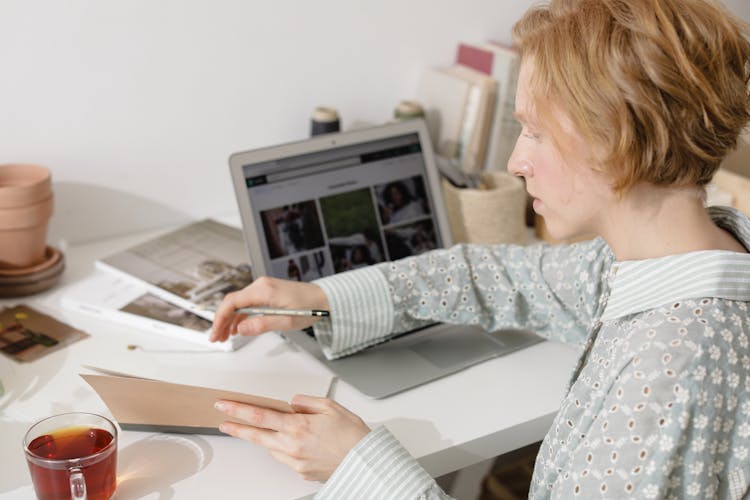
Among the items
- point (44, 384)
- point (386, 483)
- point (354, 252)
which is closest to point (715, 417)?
point (386, 483)

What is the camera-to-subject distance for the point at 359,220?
125 cm

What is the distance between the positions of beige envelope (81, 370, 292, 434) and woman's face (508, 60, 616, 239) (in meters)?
0.35

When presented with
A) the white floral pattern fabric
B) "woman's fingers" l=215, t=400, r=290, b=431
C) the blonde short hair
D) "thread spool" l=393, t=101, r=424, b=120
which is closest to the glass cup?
"woman's fingers" l=215, t=400, r=290, b=431

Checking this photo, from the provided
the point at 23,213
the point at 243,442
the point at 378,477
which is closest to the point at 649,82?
the point at 378,477

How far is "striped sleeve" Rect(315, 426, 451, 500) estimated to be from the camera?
829 millimetres

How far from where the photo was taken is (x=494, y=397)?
3.44 feet

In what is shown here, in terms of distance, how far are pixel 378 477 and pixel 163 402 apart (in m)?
0.25

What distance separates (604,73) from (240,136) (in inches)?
33.9

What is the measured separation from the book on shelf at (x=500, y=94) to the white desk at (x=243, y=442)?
0.51 m

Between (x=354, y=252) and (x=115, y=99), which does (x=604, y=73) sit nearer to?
(x=354, y=252)

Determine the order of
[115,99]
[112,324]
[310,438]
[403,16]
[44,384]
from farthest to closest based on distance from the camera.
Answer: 1. [403,16]
2. [115,99]
3. [112,324]
4. [44,384]
5. [310,438]

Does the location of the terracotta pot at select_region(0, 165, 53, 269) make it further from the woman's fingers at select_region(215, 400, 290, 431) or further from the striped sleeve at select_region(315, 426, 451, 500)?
the striped sleeve at select_region(315, 426, 451, 500)

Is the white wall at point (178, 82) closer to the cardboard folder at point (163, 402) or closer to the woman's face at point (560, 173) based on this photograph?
the cardboard folder at point (163, 402)

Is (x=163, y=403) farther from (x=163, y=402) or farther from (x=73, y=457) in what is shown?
(x=73, y=457)
